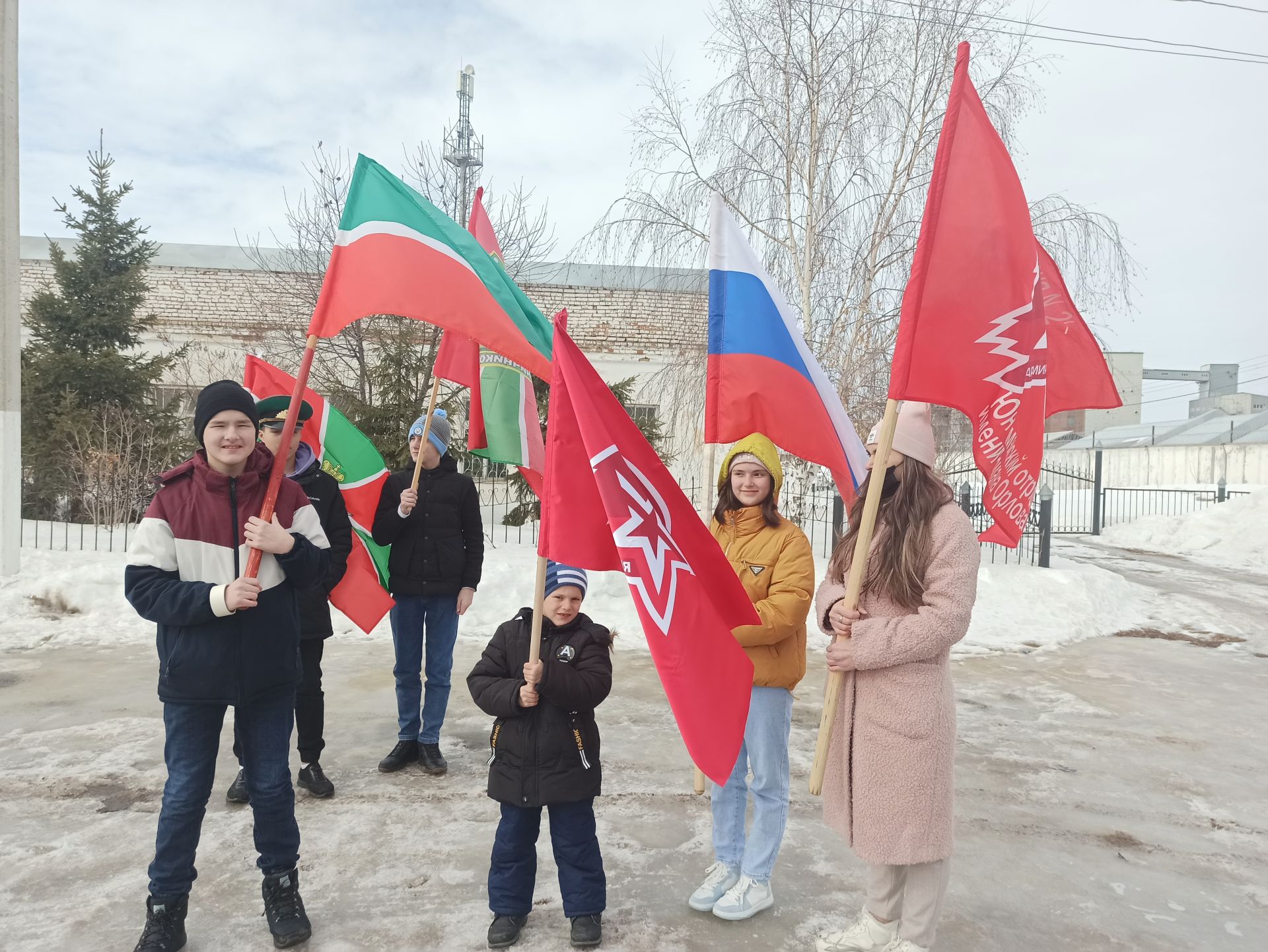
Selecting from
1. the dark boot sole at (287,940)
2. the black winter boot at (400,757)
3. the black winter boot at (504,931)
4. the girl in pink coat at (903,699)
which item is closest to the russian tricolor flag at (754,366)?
the girl in pink coat at (903,699)

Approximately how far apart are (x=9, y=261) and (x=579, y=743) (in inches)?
387

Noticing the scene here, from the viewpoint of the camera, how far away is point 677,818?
4.16m

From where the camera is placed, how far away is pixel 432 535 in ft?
15.5

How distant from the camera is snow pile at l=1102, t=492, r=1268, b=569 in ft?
55.9

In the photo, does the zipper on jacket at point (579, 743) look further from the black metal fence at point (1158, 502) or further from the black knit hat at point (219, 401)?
the black metal fence at point (1158, 502)

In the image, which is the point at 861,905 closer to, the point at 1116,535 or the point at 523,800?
the point at 523,800

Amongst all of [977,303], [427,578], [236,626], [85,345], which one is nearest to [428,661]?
[427,578]

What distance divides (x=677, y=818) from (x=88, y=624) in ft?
22.2

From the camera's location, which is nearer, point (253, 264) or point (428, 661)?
point (428, 661)

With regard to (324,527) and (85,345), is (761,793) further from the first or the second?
(85,345)

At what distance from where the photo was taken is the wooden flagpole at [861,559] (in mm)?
2631

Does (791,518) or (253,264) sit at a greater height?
(253,264)

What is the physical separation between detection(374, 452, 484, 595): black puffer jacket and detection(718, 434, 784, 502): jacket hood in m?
1.82

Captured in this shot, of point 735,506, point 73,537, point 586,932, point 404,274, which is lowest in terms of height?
point 586,932
